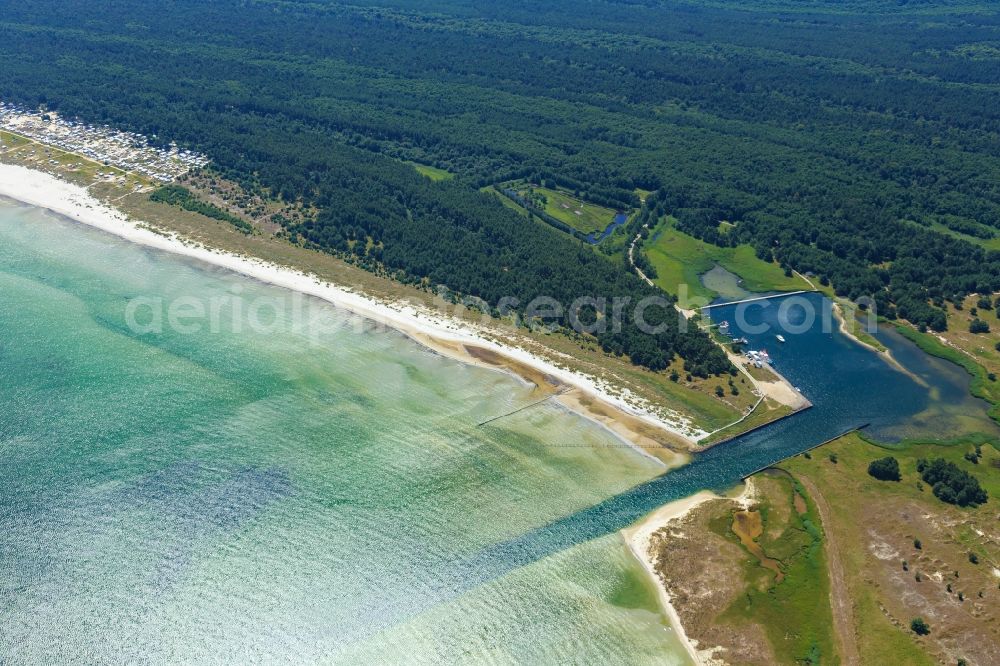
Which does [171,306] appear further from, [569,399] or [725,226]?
[725,226]

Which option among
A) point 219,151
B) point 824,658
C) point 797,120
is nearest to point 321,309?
point 219,151

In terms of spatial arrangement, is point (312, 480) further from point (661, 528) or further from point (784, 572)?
point (784, 572)

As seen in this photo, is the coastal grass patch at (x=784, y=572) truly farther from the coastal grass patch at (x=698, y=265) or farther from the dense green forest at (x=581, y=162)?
the coastal grass patch at (x=698, y=265)

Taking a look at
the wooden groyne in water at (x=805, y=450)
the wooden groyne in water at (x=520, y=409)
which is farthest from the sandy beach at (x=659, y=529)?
the wooden groyne in water at (x=520, y=409)

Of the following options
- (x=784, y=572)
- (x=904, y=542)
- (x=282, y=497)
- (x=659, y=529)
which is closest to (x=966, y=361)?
(x=904, y=542)

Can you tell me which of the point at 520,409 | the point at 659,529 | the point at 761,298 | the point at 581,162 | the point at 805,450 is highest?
the point at 581,162

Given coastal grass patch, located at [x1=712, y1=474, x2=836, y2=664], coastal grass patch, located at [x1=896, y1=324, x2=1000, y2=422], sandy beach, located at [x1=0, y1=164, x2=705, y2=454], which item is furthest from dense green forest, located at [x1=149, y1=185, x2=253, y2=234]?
coastal grass patch, located at [x1=896, y1=324, x2=1000, y2=422]
